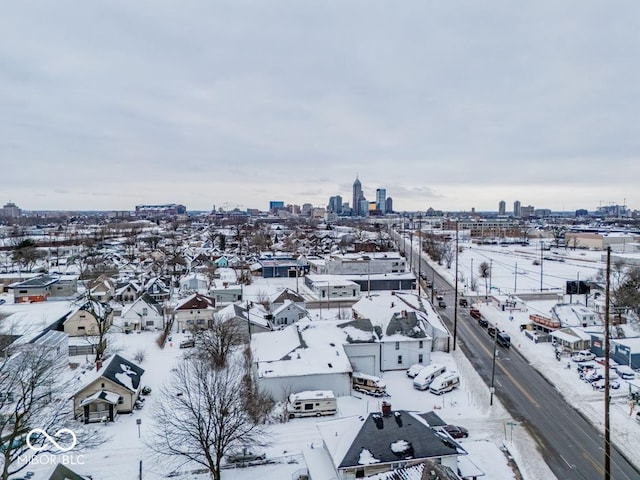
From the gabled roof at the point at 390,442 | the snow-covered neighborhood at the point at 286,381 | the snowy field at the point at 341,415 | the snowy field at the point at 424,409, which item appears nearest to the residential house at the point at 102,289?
the snow-covered neighborhood at the point at 286,381

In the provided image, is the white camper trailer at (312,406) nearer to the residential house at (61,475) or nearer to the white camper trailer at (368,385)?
the white camper trailer at (368,385)

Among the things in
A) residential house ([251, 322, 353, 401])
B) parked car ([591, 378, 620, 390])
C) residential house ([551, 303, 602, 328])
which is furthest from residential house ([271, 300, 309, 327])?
parked car ([591, 378, 620, 390])

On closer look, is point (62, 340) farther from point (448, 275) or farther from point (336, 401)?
point (448, 275)

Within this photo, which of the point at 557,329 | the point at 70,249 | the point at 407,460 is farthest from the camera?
the point at 70,249

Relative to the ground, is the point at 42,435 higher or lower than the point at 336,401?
higher

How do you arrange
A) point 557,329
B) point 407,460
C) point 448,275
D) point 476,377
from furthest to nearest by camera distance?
point 448,275
point 557,329
point 476,377
point 407,460

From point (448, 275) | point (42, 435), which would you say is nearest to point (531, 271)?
point (448, 275)
